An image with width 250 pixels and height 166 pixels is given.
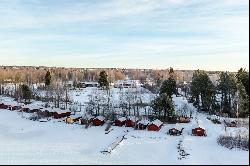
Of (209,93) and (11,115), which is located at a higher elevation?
(209,93)

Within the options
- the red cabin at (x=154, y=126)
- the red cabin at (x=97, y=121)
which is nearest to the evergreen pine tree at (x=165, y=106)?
the red cabin at (x=154, y=126)

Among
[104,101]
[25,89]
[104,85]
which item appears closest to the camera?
[104,101]

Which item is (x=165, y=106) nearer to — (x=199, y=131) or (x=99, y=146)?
(x=199, y=131)

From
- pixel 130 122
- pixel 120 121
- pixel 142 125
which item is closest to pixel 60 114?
pixel 120 121

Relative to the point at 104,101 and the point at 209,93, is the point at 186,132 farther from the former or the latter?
the point at 104,101

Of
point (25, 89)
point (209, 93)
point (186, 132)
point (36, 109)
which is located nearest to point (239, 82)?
point (209, 93)

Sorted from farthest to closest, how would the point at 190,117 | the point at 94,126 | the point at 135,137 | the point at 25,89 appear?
the point at 25,89
the point at 190,117
the point at 94,126
the point at 135,137

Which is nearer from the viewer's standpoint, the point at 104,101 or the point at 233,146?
the point at 233,146

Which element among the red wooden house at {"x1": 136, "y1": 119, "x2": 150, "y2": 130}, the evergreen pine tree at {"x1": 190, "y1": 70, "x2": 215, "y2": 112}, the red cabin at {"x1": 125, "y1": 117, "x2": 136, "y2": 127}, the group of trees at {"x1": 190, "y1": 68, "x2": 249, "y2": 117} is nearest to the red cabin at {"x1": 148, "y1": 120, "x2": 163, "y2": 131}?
the red wooden house at {"x1": 136, "y1": 119, "x2": 150, "y2": 130}
